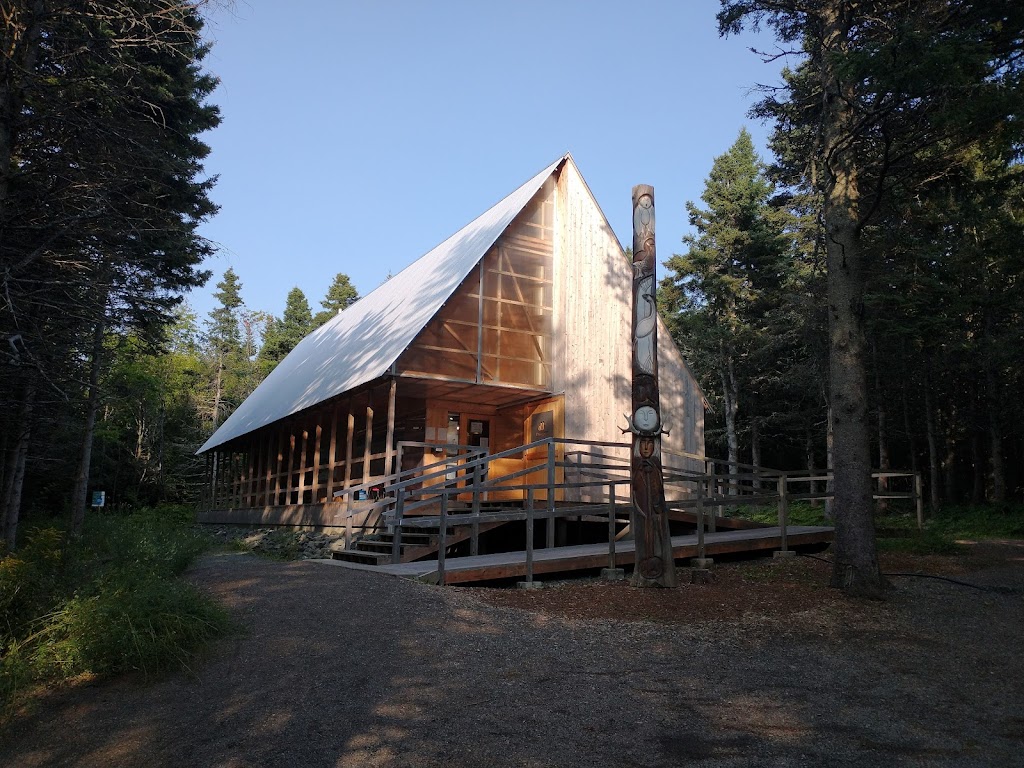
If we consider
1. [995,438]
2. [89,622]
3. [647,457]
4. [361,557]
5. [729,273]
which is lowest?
[361,557]

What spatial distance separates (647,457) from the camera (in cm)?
929

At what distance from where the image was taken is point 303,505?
17969 millimetres

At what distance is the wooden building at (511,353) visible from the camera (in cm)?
1539

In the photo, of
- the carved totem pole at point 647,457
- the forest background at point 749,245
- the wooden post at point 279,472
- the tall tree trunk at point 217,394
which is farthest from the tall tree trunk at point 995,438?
the tall tree trunk at point 217,394

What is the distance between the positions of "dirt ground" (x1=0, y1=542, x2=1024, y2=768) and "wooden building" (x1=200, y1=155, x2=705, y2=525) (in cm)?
740

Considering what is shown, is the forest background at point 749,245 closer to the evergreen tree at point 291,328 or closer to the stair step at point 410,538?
the stair step at point 410,538

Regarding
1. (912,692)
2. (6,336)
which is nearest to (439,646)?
(912,692)

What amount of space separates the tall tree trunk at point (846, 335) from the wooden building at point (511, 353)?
22.8ft

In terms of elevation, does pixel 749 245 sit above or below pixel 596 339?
above

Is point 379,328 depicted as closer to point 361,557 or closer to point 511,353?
point 511,353

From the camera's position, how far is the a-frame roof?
50.9 feet

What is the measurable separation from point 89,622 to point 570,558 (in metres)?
5.78

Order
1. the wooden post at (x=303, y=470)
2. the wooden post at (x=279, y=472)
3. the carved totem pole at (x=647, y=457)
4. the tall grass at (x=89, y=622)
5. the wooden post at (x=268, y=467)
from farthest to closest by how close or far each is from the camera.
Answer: the wooden post at (x=268, y=467) < the wooden post at (x=279, y=472) < the wooden post at (x=303, y=470) < the carved totem pole at (x=647, y=457) < the tall grass at (x=89, y=622)

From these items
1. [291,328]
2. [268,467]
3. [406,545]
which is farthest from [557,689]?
[291,328]
